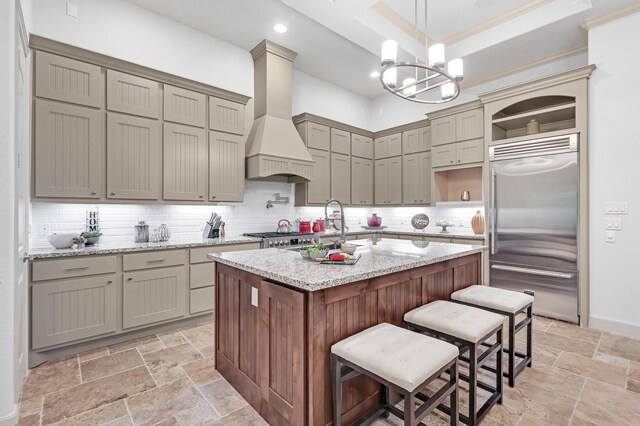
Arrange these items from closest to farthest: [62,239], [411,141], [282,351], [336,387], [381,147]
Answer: [336,387] → [282,351] → [62,239] → [411,141] → [381,147]

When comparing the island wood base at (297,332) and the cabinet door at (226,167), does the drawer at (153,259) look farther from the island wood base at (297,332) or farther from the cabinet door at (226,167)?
the island wood base at (297,332)

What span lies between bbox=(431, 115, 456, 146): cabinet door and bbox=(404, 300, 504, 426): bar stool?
3.44 m

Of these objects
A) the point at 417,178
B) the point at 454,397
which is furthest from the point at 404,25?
the point at 454,397

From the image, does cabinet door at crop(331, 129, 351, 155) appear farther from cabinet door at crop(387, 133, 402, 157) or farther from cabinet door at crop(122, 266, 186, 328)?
cabinet door at crop(122, 266, 186, 328)

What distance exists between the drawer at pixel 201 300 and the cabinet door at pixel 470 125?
4.19 meters

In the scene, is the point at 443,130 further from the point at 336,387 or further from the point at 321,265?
the point at 336,387

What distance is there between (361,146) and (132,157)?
3.97 meters

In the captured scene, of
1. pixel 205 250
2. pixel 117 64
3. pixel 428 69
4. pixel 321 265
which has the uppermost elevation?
pixel 117 64

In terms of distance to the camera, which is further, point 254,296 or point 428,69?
point 428,69

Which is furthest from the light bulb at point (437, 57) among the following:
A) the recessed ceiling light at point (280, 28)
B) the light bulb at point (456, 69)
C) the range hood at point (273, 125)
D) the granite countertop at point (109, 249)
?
the granite countertop at point (109, 249)

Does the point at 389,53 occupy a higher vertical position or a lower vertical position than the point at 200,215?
higher

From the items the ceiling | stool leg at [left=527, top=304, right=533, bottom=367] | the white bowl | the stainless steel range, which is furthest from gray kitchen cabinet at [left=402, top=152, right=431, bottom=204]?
the white bowl

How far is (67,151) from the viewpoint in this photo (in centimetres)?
294

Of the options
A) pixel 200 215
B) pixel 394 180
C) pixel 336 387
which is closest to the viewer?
pixel 336 387
